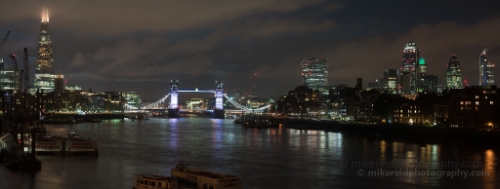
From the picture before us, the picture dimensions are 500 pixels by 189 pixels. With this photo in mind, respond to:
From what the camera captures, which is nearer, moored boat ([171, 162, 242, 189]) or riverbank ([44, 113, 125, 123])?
moored boat ([171, 162, 242, 189])

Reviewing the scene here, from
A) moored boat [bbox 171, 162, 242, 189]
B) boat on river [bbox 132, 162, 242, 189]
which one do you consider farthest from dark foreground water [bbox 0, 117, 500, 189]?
moored boat [bbox 171, 162, 242, 189]

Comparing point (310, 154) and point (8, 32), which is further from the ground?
point (8, 32)

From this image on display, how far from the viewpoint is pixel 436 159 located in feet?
97.1

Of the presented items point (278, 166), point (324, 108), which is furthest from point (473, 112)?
point (324, 108)

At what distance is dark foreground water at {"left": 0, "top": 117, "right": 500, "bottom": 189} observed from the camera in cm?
2194

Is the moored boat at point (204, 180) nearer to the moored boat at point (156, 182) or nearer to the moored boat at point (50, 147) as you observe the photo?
the moored boat at point (156, 182)

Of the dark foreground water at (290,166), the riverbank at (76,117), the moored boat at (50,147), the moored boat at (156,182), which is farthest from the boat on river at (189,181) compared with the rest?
the riverbank at (76,117)

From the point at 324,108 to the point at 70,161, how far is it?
2882 inches

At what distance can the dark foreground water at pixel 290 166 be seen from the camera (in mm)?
21938

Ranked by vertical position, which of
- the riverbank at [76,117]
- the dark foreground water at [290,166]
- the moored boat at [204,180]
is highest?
the riverbank at [76,117]

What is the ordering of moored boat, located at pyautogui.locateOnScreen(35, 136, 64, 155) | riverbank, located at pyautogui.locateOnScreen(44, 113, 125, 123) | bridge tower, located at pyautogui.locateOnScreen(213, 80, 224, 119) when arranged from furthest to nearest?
1. bridge tower, located at pyautogui.locateOnScreen(213, 80, 224, 119)
2. riverbank, located at pyautogui.locateOnScreen(44, 113, 125, 123)
3. moored boat, located at pyautogui.locateOnScreen(35, 136, 64, 155)

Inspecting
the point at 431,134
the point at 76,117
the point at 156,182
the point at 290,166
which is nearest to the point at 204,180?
the point at 156,182

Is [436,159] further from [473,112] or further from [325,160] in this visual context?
[473,112]

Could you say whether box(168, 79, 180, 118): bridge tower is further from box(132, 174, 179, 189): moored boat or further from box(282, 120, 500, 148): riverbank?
box(132, 174, 179, 189): moored boat
